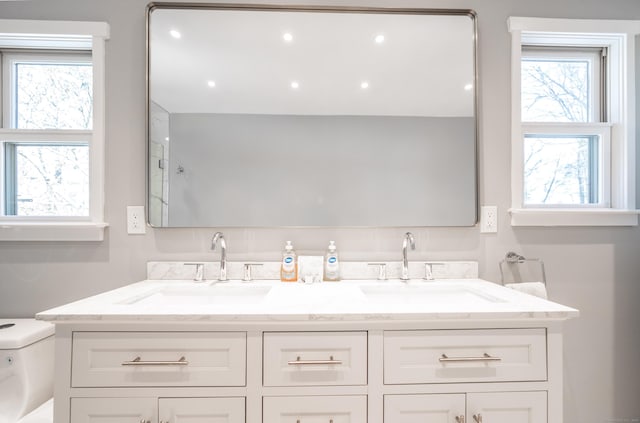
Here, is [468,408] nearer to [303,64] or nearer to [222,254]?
[222,254]

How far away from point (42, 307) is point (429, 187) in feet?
6.53

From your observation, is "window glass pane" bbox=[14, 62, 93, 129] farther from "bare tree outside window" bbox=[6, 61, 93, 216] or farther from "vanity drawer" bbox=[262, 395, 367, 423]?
"vanity drawer" bbox=[262, 395, 367, 423]

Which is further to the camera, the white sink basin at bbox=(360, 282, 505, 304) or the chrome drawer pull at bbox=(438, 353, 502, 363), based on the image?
the white sink basin at bbox=(360, 282, 505, 304)

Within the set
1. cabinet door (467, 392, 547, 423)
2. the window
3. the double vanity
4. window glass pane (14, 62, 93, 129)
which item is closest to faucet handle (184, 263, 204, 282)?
the double vanity

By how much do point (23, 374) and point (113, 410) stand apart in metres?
0.62

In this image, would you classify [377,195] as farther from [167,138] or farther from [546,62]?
[546,62]

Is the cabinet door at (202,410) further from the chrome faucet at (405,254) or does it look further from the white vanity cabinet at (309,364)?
the chrome faucet at (405,254)

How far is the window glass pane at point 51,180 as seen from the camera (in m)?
1.67

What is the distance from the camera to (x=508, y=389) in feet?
3.48

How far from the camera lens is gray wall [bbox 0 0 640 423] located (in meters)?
1.61

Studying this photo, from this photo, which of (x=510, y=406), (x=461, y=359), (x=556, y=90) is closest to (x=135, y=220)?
(x=461, y=359)

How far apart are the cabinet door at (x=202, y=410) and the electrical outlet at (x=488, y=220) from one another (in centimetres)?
135

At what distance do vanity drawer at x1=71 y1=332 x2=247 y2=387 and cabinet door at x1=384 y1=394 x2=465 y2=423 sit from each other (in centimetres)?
49

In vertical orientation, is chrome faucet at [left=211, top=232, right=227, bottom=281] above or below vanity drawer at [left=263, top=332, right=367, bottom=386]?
above
